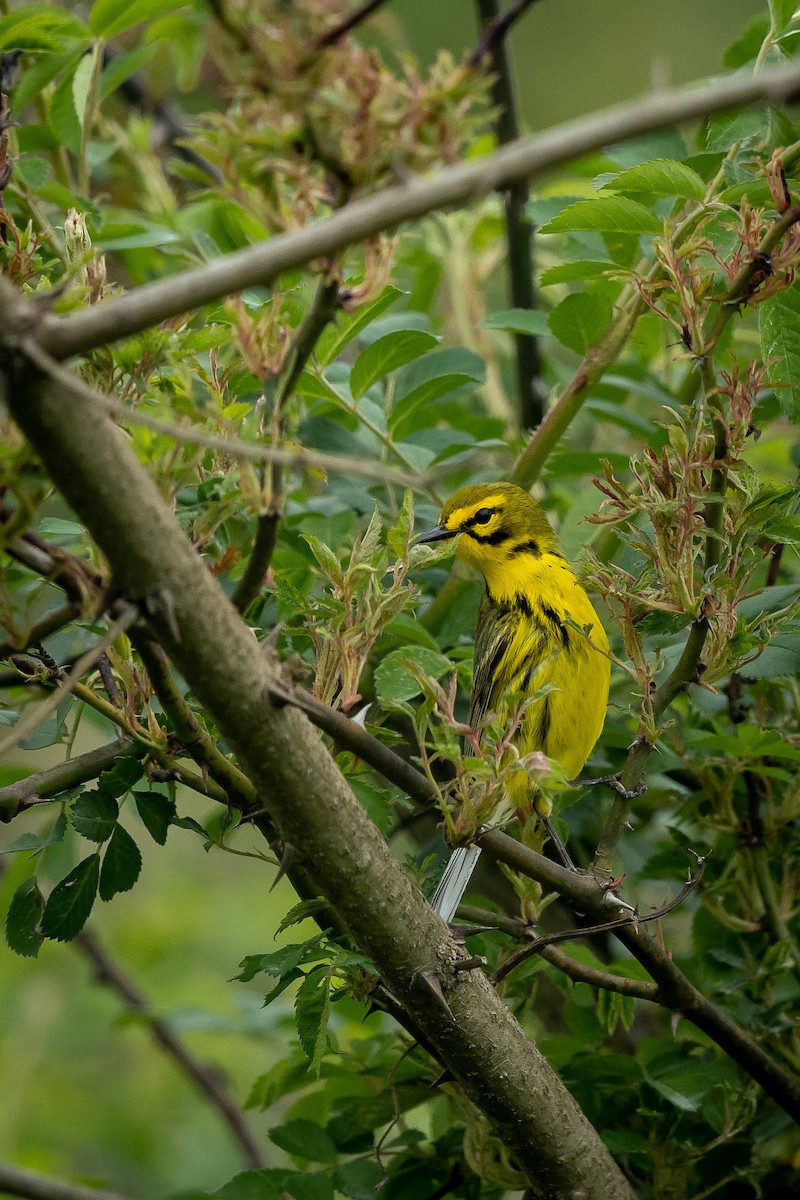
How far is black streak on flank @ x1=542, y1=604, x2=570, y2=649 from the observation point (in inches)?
134

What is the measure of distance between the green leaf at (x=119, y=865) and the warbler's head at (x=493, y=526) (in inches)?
49.8

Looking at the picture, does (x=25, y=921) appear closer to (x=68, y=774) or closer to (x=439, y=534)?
(x=68, y=774)

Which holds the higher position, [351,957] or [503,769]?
[503,769]

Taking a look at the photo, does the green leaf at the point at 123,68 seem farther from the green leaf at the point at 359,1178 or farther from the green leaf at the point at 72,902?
the green leaf at the point at 359,1178

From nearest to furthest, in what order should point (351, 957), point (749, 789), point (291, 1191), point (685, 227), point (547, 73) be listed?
point (351, 957) → point (685, 227) → point (291, 1191) → point (749, 789) → point (547, 73)

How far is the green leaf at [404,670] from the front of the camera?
5.79ft

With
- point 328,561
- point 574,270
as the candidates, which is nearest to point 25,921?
point 328,561

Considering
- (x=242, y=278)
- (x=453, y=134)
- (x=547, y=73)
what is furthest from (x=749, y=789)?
(x=547, y=73)

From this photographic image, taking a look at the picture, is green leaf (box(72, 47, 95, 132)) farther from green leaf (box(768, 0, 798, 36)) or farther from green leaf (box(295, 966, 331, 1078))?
green leaf (box(295, 966, 331, 1078))

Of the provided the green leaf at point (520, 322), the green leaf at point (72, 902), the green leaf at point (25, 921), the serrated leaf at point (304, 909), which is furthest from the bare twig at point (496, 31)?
the green leaf at point (25, 921)

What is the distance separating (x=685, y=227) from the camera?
2100 mm

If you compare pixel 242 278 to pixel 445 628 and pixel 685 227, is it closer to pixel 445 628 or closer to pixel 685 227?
pixel 685 227

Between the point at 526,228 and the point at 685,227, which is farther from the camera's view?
the point at 526,228

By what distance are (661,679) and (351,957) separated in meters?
0.78
